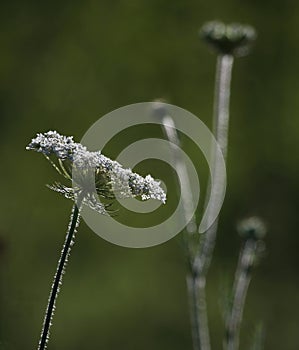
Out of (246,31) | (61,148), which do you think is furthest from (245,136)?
(61,148)

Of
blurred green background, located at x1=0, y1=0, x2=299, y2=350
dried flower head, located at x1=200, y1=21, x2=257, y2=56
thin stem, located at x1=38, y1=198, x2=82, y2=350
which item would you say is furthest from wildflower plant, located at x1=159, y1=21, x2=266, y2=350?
blurred green background, located at x1=0, y1=0, x2=299, y2=350

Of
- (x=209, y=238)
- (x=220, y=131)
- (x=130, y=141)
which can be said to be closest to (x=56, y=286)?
(x=209, y=238)

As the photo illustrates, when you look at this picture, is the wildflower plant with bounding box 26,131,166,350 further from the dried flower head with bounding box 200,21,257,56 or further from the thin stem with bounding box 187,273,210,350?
the dried flower head with bounding box 200,21,257,56

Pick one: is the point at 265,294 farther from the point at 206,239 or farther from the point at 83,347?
the point at 206,239

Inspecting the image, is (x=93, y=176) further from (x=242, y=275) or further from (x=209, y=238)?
(x=242, y=275)

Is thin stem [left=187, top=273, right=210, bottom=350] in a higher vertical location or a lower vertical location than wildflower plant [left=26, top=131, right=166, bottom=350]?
higher

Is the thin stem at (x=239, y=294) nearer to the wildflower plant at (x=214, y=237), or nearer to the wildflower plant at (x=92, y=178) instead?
the wildflower plant at (x=214, y=237)
